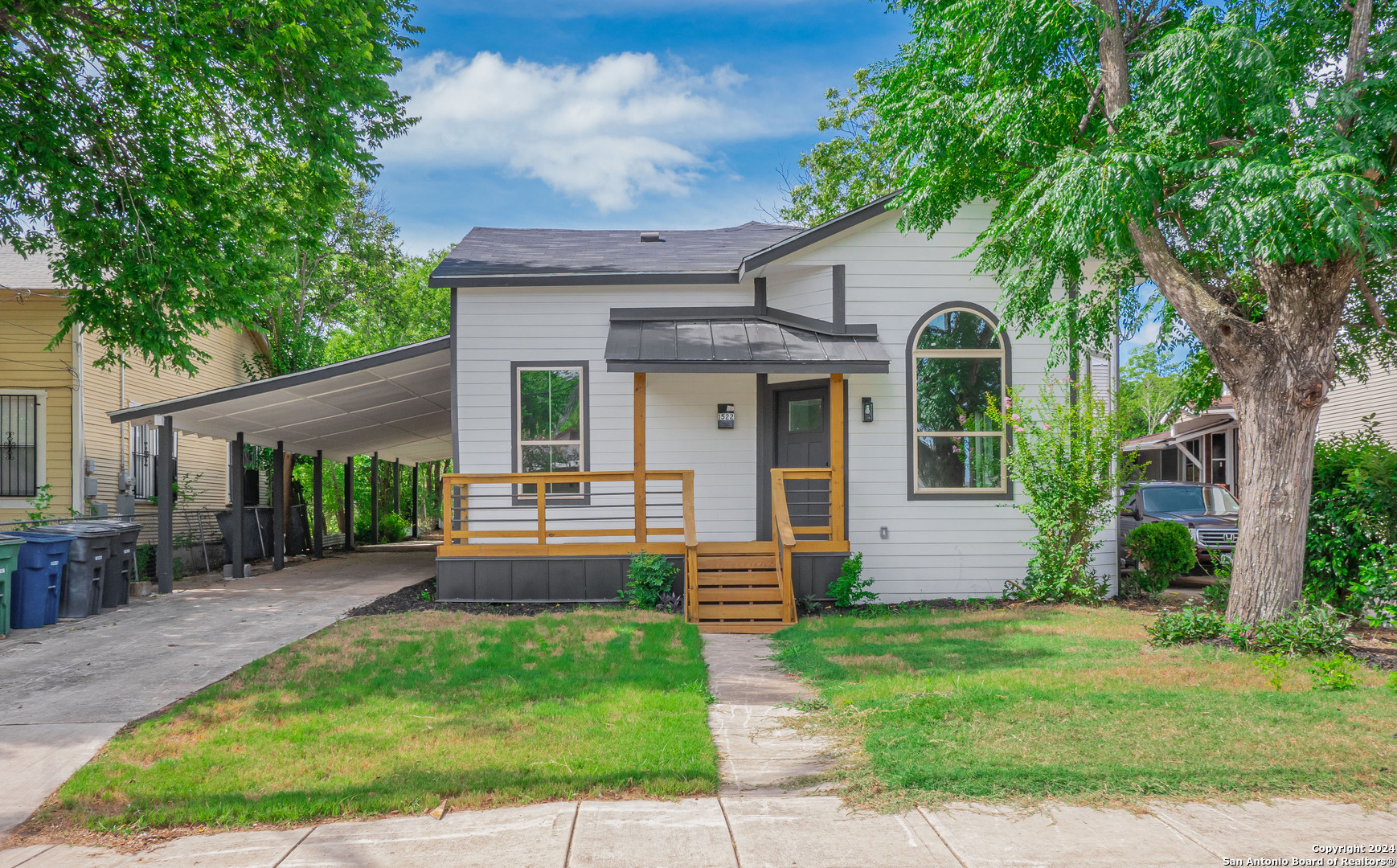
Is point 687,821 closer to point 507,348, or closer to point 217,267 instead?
point 507,348

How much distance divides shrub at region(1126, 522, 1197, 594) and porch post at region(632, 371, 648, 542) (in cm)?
611

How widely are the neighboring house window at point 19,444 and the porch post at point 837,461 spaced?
11627 mm

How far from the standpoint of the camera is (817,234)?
956 centimetres

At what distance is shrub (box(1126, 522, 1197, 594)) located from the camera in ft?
32.3

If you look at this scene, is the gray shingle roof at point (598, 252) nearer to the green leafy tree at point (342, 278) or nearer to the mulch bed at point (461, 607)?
the mulch bed at point (461, 607)

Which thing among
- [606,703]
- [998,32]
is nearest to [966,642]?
[606,703]

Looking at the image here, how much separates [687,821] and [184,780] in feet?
7.89

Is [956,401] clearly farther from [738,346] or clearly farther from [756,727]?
[756,727]

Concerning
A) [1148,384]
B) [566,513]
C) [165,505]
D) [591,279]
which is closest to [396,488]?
[165,505]

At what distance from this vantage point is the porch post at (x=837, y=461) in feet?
29.9

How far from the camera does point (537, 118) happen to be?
83.6 ft

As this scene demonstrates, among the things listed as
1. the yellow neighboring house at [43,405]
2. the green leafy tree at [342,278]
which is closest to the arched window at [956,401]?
the yellow neighboring house at [43,405]

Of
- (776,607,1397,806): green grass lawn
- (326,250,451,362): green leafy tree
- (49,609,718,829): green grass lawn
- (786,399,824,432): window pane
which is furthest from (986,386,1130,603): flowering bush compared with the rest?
(326,250,451,362): green leafy tree

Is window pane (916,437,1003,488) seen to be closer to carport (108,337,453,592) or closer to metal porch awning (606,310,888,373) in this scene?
metal porch awning (606,310,888,373)
